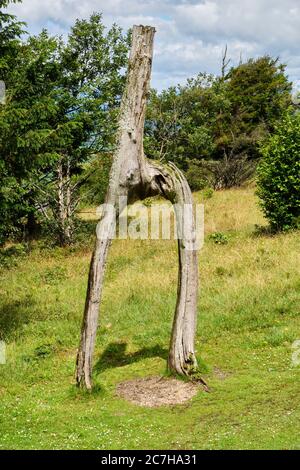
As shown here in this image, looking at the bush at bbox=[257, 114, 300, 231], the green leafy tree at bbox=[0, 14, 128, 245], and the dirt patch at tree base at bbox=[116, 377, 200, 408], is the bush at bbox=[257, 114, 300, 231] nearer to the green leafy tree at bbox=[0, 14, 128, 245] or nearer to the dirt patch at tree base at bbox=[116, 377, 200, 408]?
the green leafy tree at bbox=[0, 14, 128, 245]

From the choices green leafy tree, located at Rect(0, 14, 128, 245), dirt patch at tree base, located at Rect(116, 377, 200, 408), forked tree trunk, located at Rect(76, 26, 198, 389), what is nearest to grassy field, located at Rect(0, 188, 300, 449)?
dirt patch at tree base, located at Rect(116, 377, 200, 408)

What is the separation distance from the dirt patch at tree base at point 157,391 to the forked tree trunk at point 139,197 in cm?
29

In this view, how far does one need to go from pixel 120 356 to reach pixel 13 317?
4198 millimetres

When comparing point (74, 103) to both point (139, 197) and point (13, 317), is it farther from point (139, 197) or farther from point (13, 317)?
point (139, 197)

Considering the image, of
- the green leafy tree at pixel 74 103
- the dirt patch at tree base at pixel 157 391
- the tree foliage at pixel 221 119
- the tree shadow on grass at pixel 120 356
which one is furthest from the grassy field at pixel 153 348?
the tree foliage at pixel 221 119

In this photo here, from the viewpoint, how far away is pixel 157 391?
855 centimetres

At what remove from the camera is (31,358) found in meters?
10.7

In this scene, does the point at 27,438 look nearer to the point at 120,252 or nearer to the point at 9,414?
the point at 9,414

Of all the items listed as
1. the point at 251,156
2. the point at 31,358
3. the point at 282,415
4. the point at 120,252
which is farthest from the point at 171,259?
the point at 251,156

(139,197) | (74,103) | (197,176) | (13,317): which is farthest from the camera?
(197,176)

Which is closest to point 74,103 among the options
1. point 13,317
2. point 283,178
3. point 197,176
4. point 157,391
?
point 283,178

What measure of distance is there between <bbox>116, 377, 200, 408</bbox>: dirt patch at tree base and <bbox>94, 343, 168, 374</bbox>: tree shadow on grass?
3.40 feet

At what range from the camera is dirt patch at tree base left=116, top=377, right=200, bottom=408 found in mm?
8211

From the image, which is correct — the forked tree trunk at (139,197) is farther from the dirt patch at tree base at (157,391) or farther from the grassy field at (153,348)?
the grassy field at (153,348)
